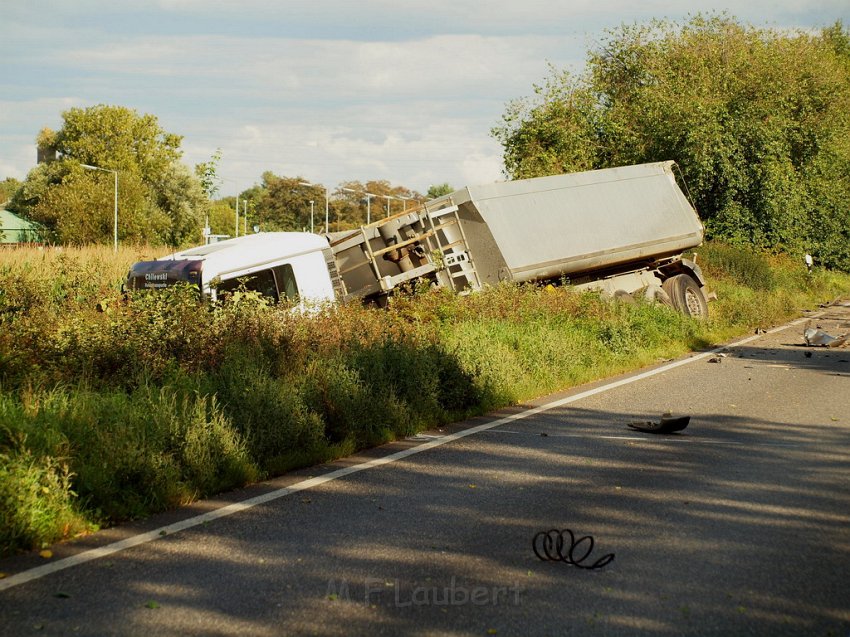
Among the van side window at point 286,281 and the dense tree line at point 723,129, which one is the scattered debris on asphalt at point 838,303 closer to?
the dense tree line at point 723,129

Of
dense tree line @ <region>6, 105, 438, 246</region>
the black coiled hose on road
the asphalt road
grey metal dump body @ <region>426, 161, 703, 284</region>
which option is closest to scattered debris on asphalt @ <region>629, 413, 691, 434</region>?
the asphalt road

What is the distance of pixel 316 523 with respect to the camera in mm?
6895

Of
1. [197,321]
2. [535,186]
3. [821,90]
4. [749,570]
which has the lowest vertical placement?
[749,570]

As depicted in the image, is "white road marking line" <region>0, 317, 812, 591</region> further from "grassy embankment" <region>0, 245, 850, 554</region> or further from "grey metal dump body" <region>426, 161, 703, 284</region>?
"grey metal dump body" <region>426, 161, 703, 284</region>

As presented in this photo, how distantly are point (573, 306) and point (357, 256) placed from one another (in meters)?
3.98

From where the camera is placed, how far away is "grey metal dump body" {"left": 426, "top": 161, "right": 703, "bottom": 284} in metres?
19.9

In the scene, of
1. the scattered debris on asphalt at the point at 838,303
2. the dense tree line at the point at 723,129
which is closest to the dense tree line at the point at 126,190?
the dense tree line at the point at 723,129

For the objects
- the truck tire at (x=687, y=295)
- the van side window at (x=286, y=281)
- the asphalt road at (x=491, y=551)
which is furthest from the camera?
the truck tire at (x=687, y=295)

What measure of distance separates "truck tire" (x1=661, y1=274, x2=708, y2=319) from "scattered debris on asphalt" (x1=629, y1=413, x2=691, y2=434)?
1347 cm

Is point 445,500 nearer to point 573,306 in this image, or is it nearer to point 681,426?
point 681,426

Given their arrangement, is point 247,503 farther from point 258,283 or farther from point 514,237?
point 514,237

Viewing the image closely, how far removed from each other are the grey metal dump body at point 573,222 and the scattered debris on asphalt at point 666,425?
29.6 feet

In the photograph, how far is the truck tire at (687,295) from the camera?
24.7 meters

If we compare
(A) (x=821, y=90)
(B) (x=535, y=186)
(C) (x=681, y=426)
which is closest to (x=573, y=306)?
(B) (x=535, y=186)
